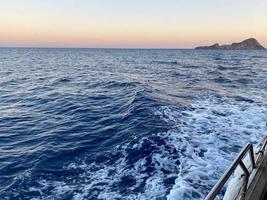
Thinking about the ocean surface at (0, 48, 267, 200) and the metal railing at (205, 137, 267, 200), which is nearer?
the metal railing at (205, 137, 267, 200)

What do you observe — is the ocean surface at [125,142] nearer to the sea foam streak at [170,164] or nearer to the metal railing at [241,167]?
the sea foam streak at [170,164]

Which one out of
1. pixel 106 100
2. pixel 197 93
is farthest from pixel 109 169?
pixel 197 93

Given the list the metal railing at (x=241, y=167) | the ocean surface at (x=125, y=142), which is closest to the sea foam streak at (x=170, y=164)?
the ocean surface at (x=125, y=142)

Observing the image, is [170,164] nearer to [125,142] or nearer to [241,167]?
[125,142]

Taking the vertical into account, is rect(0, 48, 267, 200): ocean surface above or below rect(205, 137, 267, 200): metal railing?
below

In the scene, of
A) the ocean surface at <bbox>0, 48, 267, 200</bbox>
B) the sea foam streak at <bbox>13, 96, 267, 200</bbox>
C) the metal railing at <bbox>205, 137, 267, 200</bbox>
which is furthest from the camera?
the ocean surface at <bbox>0, 48, 267, 200</bbox>

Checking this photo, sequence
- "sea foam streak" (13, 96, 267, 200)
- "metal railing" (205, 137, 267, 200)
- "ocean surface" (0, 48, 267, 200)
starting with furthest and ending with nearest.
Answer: "ocean surface" (0, 48, 267, 200)
"sea foam streak" (13, 96, 267, 200)
"metal railing" (205, 137, 267, 200)

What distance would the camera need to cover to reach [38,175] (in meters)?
8.06

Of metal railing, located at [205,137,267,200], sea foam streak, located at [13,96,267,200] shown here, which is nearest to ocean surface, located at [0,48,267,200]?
sea foam streak, located at [13,96,267,200]

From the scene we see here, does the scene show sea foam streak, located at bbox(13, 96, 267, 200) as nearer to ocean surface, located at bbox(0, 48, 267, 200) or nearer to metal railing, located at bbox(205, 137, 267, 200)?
ocean surface, located at bbox(0, 48, 267, 200)

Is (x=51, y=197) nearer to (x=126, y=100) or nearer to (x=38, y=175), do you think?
(x=38, y=175)

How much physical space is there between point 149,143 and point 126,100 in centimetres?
812

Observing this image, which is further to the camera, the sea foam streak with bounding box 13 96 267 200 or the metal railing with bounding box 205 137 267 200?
the sea foam streak with bounding box 13 96 267 200

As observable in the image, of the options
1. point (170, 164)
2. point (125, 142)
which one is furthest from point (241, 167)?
point (125, 142)
